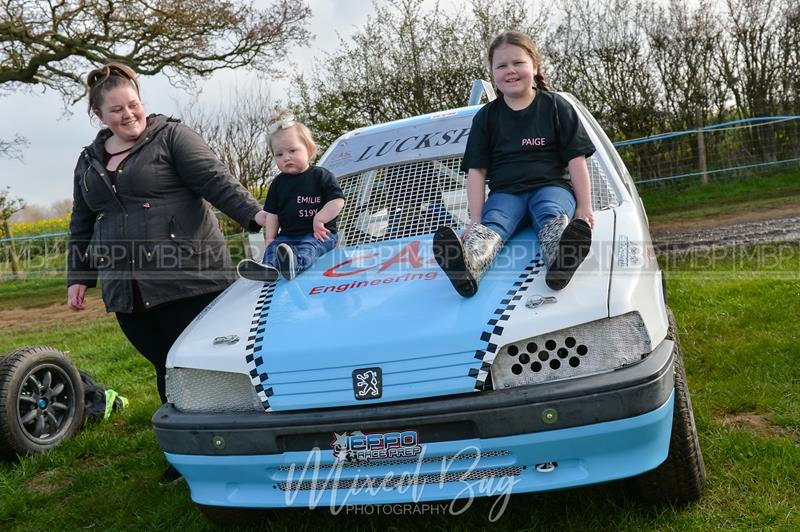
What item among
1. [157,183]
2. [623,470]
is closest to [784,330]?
[623,470]

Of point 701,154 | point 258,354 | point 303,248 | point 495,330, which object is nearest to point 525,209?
point 495,330

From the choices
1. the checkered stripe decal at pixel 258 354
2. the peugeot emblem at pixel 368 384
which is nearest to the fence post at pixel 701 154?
the checkered stripe decal at pixel 258 354

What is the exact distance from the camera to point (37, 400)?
4.44m

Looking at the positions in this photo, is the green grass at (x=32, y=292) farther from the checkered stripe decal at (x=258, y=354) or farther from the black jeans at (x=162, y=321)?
the checkered stripe decal at (x=258, y=354)

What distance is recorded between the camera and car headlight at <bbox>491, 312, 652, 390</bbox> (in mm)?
2389

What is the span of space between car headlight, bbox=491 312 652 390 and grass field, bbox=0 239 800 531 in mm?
719

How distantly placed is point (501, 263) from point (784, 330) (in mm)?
2889

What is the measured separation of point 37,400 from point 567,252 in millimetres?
3479

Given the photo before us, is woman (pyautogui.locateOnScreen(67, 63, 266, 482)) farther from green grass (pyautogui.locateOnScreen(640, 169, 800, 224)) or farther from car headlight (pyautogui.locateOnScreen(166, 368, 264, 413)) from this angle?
green grass (pyautogui.locateOnScreen(640, 169, 800, 224))

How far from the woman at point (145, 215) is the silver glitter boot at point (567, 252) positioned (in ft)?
5.27

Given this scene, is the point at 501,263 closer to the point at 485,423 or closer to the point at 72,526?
the point at 485,423

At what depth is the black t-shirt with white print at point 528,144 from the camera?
324 cm

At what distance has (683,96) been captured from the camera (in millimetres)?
14867

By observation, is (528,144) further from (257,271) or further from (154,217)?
(154,217)
